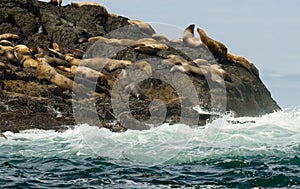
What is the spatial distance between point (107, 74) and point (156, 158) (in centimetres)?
1140

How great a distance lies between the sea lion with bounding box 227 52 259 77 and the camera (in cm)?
2930

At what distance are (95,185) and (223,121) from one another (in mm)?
12813

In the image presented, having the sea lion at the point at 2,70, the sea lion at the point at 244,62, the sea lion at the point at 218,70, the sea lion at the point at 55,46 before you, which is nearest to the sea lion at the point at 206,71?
the sea lion at the point at 218,70

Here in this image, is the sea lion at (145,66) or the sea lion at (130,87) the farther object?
the sea lion at (145,66)

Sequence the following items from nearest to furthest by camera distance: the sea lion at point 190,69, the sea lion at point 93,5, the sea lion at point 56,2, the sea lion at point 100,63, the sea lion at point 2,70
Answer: the sea lion at point 2,70 → the sea lion at point 100,63 → the sea lion at point 190,69 → the sea lion at point 93,5 → the sea lion at point 56,2

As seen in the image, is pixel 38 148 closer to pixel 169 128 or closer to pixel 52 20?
pixel 169 128

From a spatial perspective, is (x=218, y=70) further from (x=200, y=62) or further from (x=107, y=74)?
(x=107, y=74)

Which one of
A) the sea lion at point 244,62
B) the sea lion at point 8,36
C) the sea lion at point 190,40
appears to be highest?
the sea lion at point 190,40

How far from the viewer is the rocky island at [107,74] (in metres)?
20.2

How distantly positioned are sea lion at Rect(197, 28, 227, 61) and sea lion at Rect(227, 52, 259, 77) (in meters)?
0.75

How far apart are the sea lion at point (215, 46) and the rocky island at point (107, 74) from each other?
0.18ft

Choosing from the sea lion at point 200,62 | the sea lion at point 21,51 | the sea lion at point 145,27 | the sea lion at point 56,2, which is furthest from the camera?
the sea lion at point 56,2

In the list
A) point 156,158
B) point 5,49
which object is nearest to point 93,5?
point 5,49

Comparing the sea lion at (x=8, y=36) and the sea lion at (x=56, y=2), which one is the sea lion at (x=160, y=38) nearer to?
the sea lion at (x=56, y=2)
